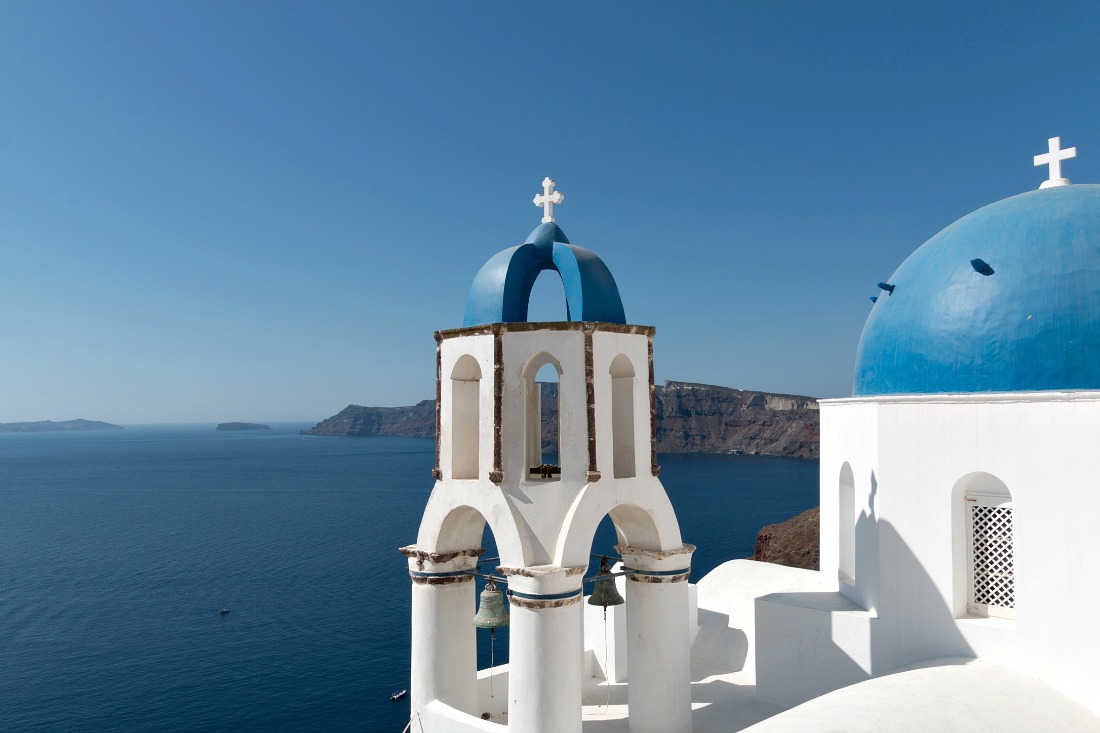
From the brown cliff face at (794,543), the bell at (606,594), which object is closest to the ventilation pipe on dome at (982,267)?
the bell at (606,594)

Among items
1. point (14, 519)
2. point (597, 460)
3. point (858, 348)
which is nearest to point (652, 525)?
point (597, 460)

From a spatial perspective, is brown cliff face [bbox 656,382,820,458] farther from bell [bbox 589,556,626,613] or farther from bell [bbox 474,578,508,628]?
bell [bbox 474,578,508,628]

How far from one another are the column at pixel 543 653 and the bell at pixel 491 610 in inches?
42.2

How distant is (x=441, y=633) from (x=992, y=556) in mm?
6638

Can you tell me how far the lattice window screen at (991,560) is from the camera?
8523 mm

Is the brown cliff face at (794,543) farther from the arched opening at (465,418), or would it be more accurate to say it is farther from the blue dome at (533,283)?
the blue dome at (533,283)

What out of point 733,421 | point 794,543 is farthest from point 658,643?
point 733,421

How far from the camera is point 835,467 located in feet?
36.6

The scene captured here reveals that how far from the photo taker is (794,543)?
3862cm

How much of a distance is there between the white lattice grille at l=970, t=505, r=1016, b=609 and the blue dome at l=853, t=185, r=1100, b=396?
1492mm

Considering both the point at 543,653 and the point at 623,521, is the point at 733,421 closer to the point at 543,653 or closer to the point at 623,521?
the point at 623,521

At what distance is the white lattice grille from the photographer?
8523 millimetres

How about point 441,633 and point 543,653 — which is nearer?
point 543,653

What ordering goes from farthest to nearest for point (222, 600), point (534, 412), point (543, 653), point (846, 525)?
point (222, 600) → point (846, 525) → point (534, 412) → point (543, 653)
